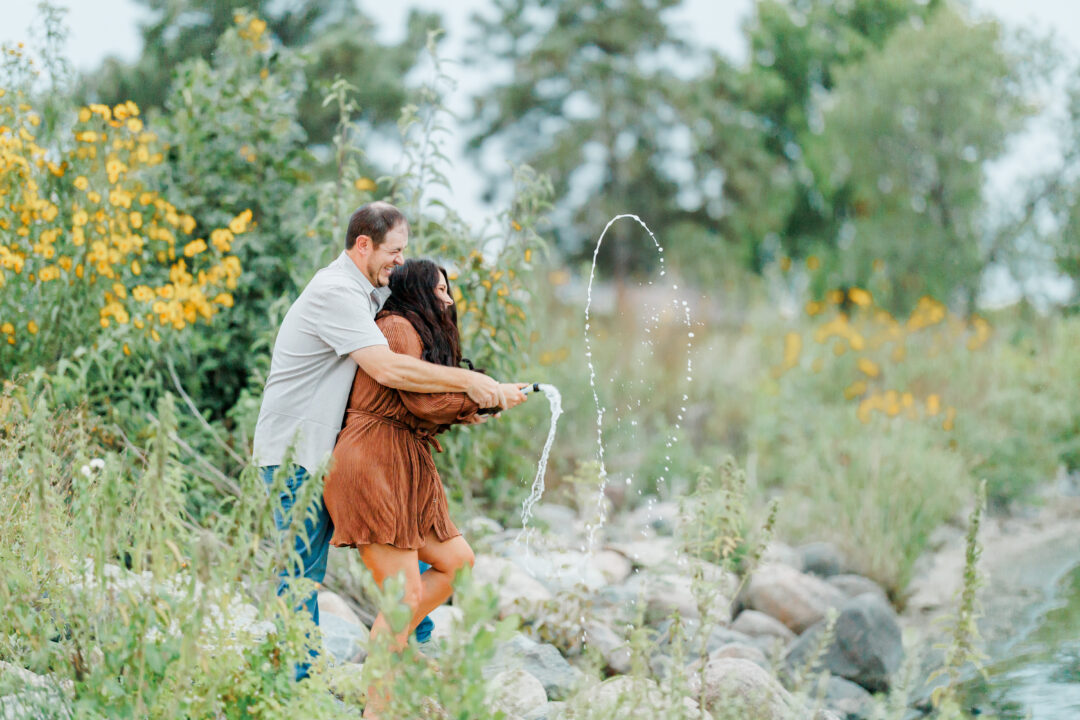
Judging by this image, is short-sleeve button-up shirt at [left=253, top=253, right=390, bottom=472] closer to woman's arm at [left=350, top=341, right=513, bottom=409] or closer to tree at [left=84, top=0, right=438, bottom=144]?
woman's arm at [left=350, top=341, right=513, bottom=409]

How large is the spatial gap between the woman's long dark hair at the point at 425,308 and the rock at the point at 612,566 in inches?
110

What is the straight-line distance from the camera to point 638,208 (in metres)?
21.1

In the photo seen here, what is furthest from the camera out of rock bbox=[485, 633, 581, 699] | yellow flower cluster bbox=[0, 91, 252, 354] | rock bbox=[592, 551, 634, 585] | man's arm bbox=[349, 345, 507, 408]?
rock bbox=[592, 551, 634, 585]

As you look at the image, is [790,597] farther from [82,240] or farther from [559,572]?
[82,240]

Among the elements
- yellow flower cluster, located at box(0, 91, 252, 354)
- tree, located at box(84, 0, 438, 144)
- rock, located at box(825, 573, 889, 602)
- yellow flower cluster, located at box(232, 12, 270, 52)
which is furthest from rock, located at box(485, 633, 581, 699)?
tree, located at box(84, 0, 438, 144)

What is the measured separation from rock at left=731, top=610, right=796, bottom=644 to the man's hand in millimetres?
2948

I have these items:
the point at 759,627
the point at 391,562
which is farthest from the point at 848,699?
the point at 391,562

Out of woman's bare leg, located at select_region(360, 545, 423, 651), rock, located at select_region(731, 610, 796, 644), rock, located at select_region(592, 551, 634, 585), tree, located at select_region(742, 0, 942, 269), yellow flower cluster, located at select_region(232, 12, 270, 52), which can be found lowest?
woman's bare leg, located at select_region(360, 545, 423, 651)

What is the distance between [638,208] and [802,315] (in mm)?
8747

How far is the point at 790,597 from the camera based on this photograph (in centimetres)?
605

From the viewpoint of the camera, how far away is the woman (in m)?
3.45

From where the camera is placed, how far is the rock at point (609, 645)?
15.8ft

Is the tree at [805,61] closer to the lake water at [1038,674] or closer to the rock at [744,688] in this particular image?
the lake water at [1038,674]

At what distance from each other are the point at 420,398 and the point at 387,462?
227mm
